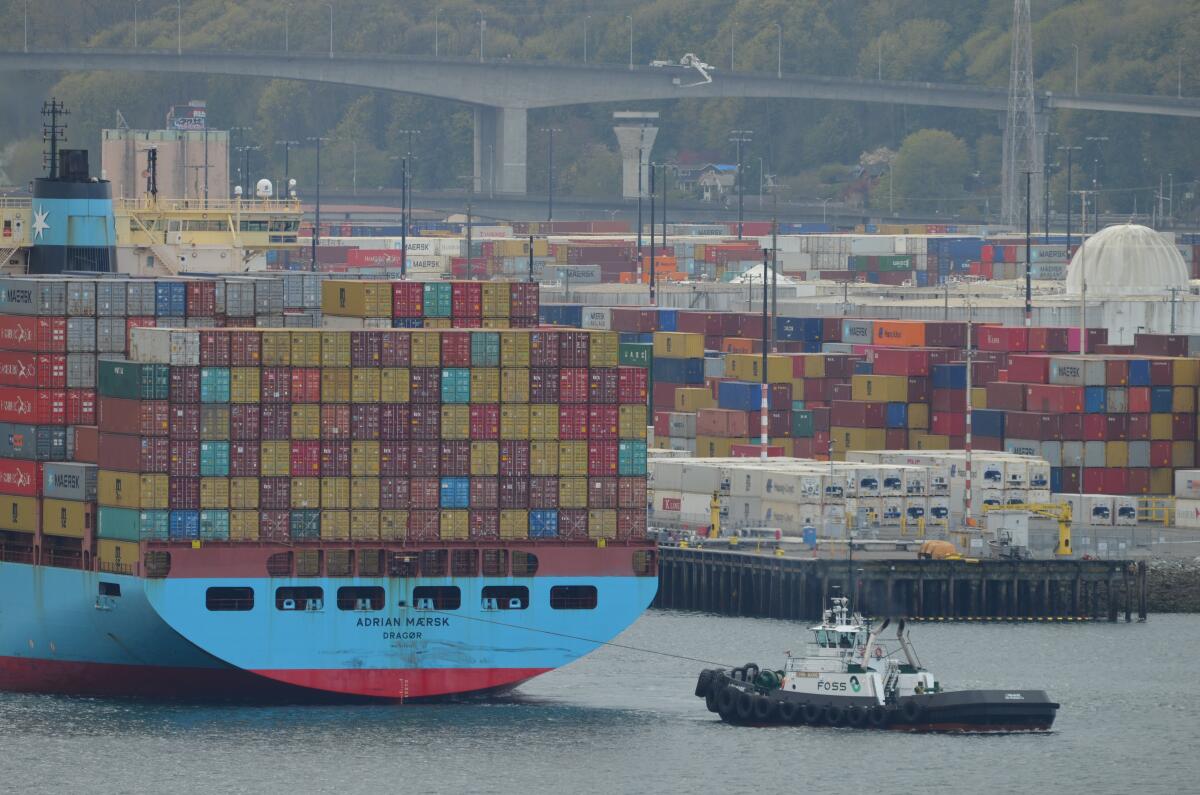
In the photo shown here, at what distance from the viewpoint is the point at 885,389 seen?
95.7m

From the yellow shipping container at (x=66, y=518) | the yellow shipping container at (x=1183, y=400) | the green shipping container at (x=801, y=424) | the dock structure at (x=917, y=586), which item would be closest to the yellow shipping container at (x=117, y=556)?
the yellow shipping container at (x=66, y=518)

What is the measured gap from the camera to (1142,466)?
300ft

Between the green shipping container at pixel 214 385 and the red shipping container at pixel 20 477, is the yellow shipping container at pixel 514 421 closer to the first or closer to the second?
the green shipping container at pixel 214 385

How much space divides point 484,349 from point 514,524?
3.45 meters

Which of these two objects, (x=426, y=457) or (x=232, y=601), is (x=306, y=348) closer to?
(x=426, y=457)

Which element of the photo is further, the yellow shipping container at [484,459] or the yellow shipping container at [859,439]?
the yellow shipping container at [859,439]

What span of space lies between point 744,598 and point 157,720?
1951 centimetres

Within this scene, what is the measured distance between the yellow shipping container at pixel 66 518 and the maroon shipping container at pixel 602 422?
997 cm

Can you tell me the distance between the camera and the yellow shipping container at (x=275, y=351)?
65.0 meters

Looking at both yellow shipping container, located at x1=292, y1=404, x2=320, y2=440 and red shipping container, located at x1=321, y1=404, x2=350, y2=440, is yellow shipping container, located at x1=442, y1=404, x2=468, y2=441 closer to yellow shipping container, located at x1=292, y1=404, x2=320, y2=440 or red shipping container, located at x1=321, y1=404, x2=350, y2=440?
red shipping container, located at x1=321, y1=404, x2=350, y2=440

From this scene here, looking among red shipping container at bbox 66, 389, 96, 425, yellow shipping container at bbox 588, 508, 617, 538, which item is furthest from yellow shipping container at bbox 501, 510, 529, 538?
red shipping container at bbox 66, 389, 96, 425

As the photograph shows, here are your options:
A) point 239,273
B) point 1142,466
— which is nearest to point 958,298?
point 1142,466

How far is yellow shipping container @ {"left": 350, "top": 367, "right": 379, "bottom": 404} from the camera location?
214 feet

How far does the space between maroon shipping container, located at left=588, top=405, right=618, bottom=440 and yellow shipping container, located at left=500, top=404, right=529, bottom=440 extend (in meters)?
1.28
